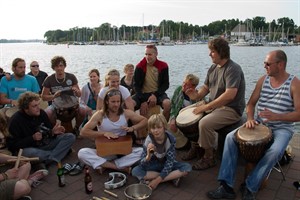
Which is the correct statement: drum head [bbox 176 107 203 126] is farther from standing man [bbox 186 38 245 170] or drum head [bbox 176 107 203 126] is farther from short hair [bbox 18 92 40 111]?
short hair [bbox 18 92 40 111]

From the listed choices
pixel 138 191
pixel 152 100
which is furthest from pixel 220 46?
pixel 138 191

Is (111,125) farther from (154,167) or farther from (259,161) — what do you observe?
(259,161)

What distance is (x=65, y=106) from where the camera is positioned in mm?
Answer: 5441

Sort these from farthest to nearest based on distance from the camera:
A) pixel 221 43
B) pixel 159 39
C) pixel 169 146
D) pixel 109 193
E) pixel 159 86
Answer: pixel 159 39 → pixel 159 86 → pixel 221 43 → pixel 169 146 → pixel 109 193

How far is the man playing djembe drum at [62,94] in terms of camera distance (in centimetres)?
551

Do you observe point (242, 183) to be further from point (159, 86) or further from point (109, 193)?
point (159, 86)

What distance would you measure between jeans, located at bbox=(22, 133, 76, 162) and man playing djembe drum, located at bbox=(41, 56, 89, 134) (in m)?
0.79

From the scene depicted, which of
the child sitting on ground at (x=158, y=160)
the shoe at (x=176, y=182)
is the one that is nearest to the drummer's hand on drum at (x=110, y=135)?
the child sitting on ground at (x=158, y=160)

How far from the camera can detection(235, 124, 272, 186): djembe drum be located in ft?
11.7

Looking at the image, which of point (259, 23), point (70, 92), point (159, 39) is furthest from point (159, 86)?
point (259, 23)

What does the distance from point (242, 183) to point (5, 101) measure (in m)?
4.51

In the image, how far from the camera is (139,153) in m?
4.40

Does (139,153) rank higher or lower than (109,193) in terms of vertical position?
higher

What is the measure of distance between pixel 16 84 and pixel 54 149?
1937mm
